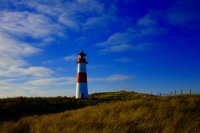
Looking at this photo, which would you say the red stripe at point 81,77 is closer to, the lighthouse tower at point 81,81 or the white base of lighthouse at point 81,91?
the lighthouse tower at point 81,81

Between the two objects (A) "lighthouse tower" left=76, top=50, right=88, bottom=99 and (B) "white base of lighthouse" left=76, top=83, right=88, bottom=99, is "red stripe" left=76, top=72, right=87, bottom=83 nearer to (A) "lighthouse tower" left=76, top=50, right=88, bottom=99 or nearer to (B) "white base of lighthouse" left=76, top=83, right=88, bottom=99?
(A) "lighthouse tower" left=76, top=50, right=88, bottom=99

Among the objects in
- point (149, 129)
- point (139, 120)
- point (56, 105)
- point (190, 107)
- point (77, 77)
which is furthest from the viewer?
point (77, 77)

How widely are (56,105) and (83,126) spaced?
52.7 ft

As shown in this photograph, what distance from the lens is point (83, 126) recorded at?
26.9 feet

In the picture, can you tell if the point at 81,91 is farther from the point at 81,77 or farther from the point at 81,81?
the point at 81,77

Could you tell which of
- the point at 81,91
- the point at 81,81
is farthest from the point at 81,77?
the point at 81,91

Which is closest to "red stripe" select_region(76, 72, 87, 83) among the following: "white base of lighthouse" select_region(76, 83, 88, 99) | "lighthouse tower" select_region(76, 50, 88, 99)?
"lighthouse tower" select_region(76, 50, 88, 99)

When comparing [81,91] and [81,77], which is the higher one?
[81,77]

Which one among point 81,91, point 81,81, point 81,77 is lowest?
point 81,91

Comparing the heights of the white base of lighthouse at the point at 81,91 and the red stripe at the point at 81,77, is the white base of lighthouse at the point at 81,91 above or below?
below

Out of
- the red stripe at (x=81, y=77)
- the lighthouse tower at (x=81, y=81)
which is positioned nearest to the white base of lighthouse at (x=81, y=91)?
the lighthouse tower at (x=81, y=81)

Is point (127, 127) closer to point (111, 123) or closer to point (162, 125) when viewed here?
point (111, 123)

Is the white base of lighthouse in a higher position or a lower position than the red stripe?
lower

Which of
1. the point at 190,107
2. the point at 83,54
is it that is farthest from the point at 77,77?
the point at 190,107
